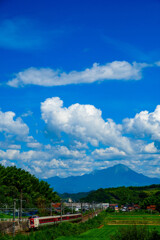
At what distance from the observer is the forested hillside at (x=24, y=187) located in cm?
8125

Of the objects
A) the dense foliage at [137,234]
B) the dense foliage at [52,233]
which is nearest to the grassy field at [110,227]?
the dense foliage at [137,234]

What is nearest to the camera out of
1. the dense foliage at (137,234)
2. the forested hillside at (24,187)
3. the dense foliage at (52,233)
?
the dense foliage at (137,234)

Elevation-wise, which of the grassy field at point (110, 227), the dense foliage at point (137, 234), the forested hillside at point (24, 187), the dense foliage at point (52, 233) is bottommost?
the grassy field at point (110, 227)

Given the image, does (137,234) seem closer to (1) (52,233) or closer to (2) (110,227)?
(1) (52,233)

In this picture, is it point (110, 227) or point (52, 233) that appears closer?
point (52, 233)

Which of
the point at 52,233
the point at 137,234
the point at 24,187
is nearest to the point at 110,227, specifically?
the point at 52,233

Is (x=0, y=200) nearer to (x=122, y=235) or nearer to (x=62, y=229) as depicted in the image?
(x=62, y=229)

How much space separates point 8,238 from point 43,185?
258ft

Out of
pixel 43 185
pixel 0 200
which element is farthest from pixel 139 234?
pixel 43 185

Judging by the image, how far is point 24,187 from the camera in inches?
3575

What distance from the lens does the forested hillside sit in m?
81.2

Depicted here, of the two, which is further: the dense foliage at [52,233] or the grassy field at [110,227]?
the grassy field at [110,227]

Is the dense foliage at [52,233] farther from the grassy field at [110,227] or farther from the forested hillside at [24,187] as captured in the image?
the forested hillside at [24,187]

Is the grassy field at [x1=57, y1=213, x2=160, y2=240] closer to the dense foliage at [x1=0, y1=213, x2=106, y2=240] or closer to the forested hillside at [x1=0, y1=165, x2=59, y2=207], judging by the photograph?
the dense foliage at [x1=0, y1=213, x2=106, y2=240]
